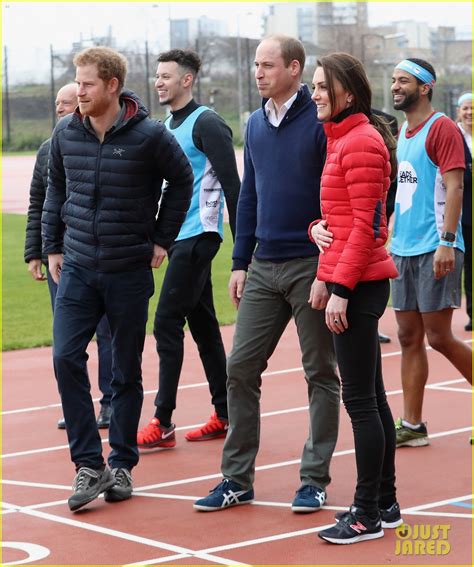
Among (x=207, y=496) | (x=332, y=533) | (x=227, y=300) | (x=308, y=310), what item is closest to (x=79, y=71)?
(x=308, y=310)

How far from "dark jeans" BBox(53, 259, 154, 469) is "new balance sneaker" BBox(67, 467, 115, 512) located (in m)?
0.06

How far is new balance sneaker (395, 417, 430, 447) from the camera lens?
779cm

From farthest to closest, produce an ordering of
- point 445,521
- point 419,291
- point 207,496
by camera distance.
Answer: point 419,291, point 207,496, point 445,521

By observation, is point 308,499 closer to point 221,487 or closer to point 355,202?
point 221,487

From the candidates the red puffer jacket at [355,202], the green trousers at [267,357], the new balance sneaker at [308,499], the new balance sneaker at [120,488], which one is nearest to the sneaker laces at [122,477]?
the new balance sneaker at [120,488]

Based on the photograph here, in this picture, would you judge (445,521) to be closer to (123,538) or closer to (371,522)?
(371,522)

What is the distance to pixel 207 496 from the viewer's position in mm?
6617

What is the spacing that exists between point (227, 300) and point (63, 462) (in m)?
8.54

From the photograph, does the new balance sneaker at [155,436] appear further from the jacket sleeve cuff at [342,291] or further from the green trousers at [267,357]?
the jacket sleeve cuff at [342,291]

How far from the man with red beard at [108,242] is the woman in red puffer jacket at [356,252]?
135 centimetres

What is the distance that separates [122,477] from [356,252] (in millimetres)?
2140

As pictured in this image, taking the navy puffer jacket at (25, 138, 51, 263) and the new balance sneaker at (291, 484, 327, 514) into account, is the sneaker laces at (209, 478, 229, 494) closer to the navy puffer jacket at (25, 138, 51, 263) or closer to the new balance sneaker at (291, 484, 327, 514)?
the new balance sneaker at (291, 484, 327, 514)

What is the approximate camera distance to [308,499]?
20.9ft

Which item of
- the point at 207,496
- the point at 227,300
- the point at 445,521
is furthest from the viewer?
the point at 227,300
